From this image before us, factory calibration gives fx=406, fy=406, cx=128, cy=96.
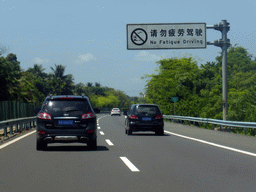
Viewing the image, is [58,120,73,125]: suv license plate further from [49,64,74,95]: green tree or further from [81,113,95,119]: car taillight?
[49,64,74,95]: green tree

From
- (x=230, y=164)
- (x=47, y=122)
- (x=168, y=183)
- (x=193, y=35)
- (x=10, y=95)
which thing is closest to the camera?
(x=168, y=183)

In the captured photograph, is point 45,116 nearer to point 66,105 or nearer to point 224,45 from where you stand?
point 66,105

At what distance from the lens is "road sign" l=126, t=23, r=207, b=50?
24.3 metres

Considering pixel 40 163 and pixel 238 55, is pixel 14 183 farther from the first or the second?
pixel 238 55

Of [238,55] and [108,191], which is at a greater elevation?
[238,55]

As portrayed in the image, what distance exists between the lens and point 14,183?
6.70 m

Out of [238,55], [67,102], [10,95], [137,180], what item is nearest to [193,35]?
[67,102]

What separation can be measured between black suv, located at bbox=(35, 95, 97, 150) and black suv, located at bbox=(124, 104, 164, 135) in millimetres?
6840

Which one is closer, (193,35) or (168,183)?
(168,183)

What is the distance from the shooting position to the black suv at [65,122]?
1138 centimetres

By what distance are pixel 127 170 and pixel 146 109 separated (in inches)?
433

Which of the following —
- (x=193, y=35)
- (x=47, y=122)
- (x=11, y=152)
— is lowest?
(x=11, y=152)

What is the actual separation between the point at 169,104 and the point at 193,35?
35481 millimetres

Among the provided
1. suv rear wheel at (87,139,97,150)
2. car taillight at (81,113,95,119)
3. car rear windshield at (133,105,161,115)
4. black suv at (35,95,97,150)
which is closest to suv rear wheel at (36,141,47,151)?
black suv at (35,95,97,150)
